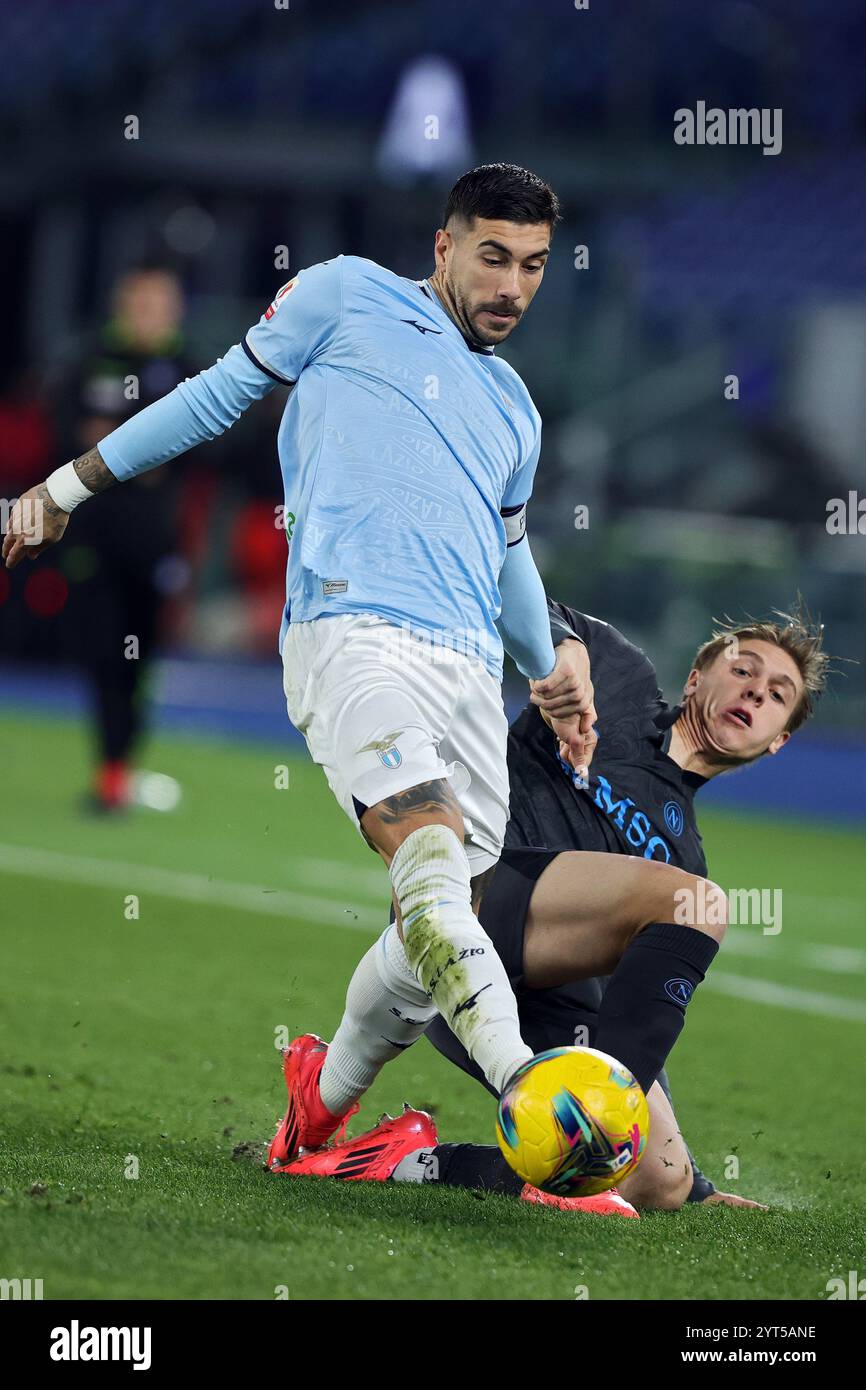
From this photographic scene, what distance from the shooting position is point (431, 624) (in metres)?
3.46

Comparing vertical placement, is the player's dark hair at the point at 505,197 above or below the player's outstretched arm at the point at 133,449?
above

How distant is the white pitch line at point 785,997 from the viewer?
6.50 metres

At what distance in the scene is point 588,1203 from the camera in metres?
3.59

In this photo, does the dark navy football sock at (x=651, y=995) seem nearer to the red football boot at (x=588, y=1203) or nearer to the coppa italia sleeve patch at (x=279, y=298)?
the red football boot at (x=588, y=1203)

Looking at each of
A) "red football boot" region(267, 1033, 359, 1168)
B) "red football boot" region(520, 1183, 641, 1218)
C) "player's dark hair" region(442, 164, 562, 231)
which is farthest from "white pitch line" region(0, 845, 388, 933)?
"player's dark hair" region(442, 164, 562, 231)

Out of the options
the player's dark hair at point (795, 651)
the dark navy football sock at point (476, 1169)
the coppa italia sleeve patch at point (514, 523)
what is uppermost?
the coppa italia sleeve patch at point (514, 523)

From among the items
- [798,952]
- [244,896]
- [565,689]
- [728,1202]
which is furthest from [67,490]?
[798,952]

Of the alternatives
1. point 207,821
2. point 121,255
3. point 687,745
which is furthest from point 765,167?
point 687,745

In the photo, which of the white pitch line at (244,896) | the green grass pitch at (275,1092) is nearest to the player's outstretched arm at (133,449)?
the green grass pitch at (275,1092)

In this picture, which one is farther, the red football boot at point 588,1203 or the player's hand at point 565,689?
the player's hand at point 565,689

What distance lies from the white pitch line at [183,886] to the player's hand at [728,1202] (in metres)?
3.41

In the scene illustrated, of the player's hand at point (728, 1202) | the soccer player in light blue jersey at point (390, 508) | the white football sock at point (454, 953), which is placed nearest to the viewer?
the white football sock at point (454, 953)

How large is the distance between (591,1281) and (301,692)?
118 centimetres

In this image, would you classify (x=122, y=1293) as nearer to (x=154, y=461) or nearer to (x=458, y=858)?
(x=458, y=858)
